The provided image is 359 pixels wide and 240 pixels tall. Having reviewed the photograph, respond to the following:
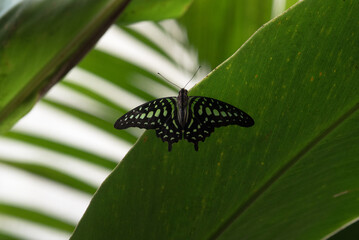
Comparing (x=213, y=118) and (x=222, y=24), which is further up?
(x=222, y=24)

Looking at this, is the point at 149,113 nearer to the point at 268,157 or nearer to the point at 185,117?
the point at 185,117

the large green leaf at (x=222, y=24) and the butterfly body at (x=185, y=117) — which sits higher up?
the large green leaf at (x=222, y=24)

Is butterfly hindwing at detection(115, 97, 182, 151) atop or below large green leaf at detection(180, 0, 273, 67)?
below

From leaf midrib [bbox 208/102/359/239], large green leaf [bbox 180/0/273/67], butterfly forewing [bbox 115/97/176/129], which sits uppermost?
large green leaf [bbox 180/0/273/67]

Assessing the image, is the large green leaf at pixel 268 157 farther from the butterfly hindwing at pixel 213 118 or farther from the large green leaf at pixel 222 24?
the large green leaf at pixel 222 24

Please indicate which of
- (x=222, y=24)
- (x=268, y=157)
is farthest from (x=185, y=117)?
(x=222, y=24)

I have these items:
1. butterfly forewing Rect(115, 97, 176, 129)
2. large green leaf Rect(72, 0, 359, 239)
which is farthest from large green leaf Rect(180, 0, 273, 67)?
large green leaf Rect(72, 0, 359, 239)

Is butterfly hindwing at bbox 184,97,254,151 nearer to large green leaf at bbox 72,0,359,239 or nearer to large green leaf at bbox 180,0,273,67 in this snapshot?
large green leaf at bbox 72,0,359,239

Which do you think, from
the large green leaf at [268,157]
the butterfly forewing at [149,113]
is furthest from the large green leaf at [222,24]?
the large green leaf at [268,157]
